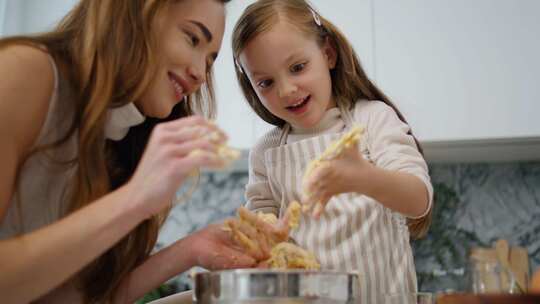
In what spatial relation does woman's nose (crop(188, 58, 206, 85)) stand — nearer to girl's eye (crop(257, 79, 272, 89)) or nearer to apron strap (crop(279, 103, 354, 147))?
girl's eye (crop(257, 79, 272, 89))

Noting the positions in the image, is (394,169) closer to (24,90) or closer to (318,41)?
(318,41)

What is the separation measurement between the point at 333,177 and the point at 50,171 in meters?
0.42

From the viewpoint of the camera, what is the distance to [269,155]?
1.24 m

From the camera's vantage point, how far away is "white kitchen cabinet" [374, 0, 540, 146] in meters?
1.74

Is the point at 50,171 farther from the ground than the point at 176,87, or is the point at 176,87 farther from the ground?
the point at 176,87

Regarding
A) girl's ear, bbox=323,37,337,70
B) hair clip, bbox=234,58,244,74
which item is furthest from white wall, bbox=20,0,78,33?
girl's ear, bbox=323,37,337,70

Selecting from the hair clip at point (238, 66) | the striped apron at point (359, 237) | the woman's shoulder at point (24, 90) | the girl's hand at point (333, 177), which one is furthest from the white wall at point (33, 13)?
the girl's hand at point (333, 177)

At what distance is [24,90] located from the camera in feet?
2.47

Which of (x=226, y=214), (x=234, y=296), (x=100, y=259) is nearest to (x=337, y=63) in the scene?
(x=100, y=259)

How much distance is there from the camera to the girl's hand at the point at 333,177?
753 millimetres

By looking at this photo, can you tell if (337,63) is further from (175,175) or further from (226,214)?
(226,214)

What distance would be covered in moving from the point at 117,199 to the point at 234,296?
0.17m

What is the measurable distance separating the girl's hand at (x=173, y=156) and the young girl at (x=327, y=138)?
44 cm

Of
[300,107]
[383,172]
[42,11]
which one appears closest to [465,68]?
[300,107]
